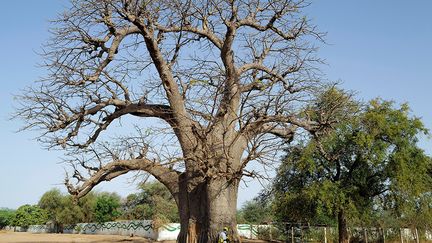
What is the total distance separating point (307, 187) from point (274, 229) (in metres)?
7.11

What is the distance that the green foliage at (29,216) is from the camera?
179 feet

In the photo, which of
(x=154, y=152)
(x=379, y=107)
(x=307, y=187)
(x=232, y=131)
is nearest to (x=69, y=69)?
(x=154, y=152)

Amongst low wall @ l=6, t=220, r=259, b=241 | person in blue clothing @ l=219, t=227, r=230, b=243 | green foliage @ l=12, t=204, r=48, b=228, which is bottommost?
person in blue clothing @ l=219, t=227, r=230, b=243

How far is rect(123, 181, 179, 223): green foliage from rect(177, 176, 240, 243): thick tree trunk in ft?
95.1

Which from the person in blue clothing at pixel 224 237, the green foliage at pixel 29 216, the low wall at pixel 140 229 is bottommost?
the person in blue clothing at pixel 224 237

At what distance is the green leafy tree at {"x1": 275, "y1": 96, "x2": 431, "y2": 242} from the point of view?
19.3 m

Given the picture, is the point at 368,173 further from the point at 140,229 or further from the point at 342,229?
the point at 140,229

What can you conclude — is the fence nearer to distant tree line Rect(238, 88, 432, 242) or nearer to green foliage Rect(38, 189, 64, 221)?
distant tree line Rect(238, 88, 432, 242)

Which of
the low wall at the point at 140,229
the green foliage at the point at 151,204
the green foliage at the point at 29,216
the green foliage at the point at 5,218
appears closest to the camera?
the low wall at the point at 140,229

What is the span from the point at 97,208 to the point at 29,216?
13555 millimetres

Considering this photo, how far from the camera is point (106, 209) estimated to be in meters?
47.2

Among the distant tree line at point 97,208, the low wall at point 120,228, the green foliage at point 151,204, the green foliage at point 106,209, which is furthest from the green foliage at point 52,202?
the green foliage at point 151,204

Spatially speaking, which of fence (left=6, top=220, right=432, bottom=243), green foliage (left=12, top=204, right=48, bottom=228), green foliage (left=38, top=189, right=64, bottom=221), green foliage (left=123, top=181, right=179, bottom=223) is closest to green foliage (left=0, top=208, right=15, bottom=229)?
green foliage (left=12, top=204, right=48, bottom=228)

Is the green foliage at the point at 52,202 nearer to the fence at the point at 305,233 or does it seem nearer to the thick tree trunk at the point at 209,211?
the fence at the point at 305,233
